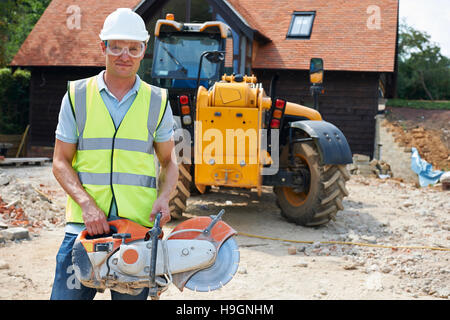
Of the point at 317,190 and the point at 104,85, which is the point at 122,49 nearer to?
the point at 104,85

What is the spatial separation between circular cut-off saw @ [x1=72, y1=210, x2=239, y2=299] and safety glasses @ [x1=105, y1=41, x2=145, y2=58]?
0.81 meters

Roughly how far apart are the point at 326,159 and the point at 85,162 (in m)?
5.07

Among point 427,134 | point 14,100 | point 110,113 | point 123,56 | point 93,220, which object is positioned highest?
point 123,56

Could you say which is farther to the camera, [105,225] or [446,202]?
[446,202]

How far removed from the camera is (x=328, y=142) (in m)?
7.41

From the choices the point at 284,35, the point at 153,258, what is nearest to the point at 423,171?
the point at 284,35

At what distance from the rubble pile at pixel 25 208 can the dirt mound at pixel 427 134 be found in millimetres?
11953

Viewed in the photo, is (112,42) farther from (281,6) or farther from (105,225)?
(281,6)

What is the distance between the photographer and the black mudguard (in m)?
7.30

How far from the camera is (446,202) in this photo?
10.8 m

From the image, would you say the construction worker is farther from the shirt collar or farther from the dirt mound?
the dirt mound

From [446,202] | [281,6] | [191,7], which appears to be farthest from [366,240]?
[281,6]

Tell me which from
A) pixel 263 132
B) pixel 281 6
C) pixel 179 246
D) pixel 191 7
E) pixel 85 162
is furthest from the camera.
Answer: pixel 281 6

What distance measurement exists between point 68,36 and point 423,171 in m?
13.2
